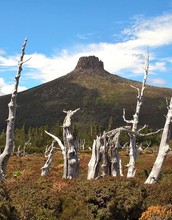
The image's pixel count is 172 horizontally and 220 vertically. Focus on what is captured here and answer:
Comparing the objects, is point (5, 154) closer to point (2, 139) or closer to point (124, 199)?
point (124, 199)

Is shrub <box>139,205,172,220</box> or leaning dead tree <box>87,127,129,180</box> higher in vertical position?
leaning dead tree <box>87,127,129,180</box>

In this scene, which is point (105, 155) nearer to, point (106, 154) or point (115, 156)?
point (106, 154)

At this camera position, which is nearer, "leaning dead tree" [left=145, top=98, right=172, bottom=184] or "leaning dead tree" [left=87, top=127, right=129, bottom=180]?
"leaning dead tree" [left=145, top=98, right=172, bottom=184]

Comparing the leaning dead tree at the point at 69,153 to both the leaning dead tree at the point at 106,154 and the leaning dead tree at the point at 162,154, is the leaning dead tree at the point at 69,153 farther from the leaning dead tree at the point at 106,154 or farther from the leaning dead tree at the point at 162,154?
the leaning dead tree at the point at 162,154

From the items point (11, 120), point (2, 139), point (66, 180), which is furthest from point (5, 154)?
point (2, 139)

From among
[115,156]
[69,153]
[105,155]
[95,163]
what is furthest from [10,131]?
[115,156]

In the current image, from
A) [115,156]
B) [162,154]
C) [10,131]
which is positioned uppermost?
[10,131]

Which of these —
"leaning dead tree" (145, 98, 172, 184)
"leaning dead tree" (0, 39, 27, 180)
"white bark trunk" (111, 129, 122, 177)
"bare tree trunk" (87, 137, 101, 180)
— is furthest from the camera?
"white bark trunk" (111, 129, 122, 177)

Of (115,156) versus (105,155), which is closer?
(105,155)

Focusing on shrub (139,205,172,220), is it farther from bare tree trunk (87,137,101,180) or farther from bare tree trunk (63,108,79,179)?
bare tree trunk (63,108,79,179)

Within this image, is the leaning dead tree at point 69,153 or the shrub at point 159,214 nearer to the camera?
the shrub at point 159,214

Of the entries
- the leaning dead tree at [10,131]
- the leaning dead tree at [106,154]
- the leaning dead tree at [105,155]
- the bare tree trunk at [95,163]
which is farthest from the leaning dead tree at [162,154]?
the leaning dead tree at [10,131]

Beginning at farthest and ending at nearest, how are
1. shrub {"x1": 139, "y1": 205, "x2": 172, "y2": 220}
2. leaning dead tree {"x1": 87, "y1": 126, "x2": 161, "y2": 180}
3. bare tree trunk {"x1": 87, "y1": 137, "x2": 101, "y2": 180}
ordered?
leaning dead tree {"x1": 87, "y1": 126, "x2": 161, "y2": 180} → bare tree trunk {"x1": 87, "y1": 137, "x2": 101, "y2": 180} → shrub {"x1": 139, "y1": 205, "x2": 172, "y2": 220}

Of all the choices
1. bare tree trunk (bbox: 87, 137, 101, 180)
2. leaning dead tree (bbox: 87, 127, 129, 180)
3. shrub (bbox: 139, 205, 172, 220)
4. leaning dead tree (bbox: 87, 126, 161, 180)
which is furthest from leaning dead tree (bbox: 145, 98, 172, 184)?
shrub (bbox: 139, 205, 172, 220)
